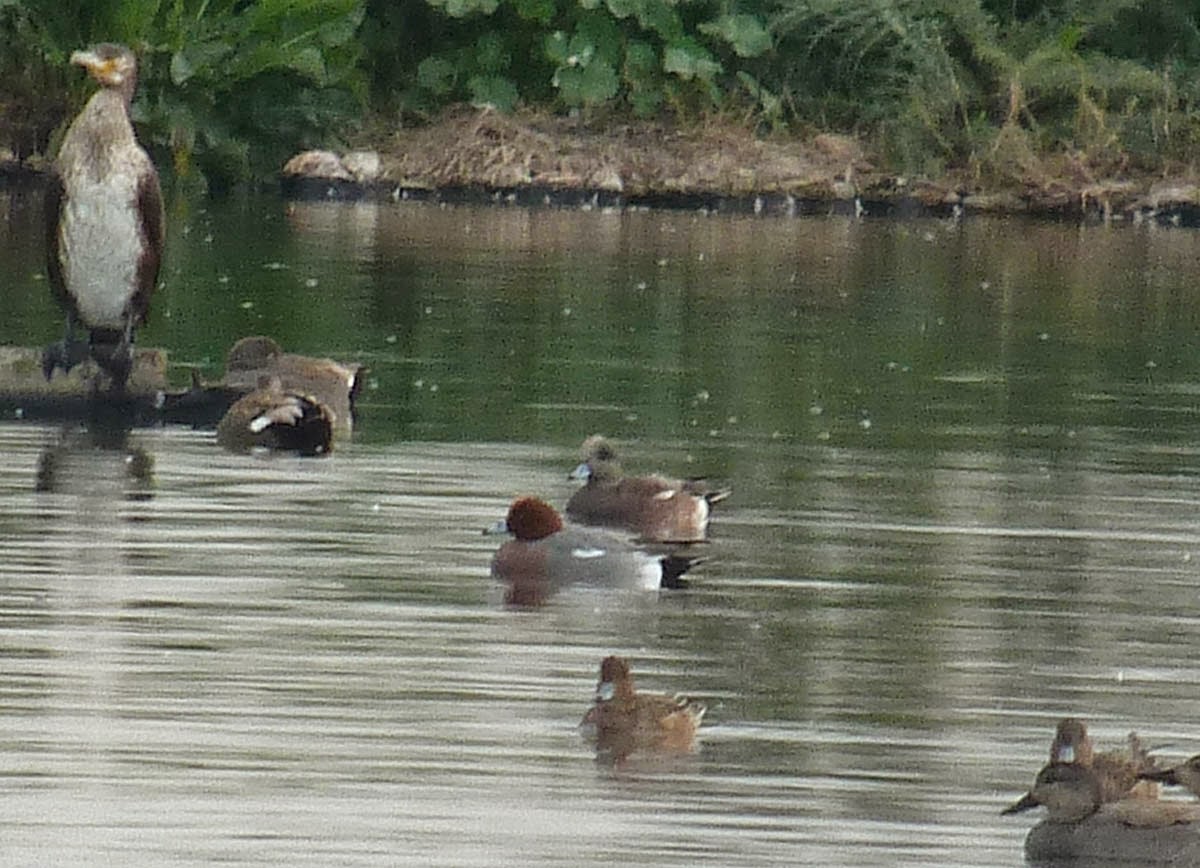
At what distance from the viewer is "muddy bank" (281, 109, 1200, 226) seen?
1346 inches

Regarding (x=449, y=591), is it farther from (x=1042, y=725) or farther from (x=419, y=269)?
(x=419, y=269)

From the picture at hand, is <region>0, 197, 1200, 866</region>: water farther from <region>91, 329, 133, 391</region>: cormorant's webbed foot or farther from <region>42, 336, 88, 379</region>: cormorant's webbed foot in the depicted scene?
<region>42, 336, 88, 379</region>: cormorant's webbed foot

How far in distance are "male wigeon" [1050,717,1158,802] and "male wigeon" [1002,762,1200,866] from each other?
0.04 metres

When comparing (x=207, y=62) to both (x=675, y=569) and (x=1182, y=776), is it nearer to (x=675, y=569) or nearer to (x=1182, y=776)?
(x=675, y=569)

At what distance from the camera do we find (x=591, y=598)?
11.7 metres

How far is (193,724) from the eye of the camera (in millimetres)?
9148

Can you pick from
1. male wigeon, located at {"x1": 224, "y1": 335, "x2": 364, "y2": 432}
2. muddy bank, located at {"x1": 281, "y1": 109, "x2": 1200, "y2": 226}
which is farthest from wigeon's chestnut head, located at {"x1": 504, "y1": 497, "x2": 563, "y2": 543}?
muddy bank, located at {"x1": 281, "y1": 109, "x2": 1200, "y2": 226}

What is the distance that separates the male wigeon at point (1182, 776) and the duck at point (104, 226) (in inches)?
332

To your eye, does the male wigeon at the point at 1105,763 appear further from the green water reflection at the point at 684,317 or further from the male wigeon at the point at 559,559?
the green water reflection at the point at 684,317

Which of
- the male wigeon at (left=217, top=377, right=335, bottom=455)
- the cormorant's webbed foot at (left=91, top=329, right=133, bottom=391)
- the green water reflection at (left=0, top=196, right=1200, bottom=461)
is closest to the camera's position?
the male wigeon at (left=217, top=377, right=335, bottom=455)

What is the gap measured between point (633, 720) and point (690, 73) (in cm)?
2553

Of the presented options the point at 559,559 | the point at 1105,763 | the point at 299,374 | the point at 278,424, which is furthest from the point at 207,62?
the point at 1105,763

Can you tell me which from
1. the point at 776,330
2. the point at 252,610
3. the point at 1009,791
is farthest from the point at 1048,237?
the point at 1009,791

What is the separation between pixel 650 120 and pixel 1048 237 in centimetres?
441
